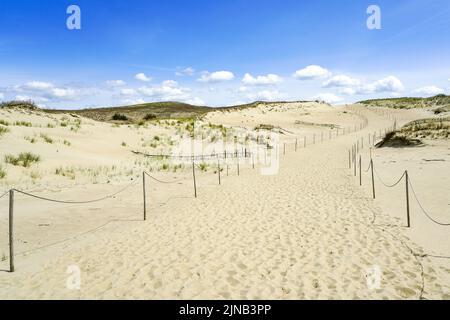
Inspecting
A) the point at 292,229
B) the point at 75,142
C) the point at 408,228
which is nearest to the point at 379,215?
the point at 408,228

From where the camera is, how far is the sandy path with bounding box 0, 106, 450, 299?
19.0 ft

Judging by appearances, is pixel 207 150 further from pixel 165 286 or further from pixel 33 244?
pixel 165 286

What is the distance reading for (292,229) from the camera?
8.95m

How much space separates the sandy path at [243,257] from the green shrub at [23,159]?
8.67 metres

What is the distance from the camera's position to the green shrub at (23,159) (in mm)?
15820

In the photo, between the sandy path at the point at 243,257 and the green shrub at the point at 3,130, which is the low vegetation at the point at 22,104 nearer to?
the green shrub at the point at 3,130

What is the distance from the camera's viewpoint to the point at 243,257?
7.18 m

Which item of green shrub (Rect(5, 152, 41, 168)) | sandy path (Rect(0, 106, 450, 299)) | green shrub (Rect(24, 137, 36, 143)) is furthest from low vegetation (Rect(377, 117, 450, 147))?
green shrub (Rect(24, 137, 36, 143))

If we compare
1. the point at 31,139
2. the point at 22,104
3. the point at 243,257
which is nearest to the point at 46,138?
the point at 31,139

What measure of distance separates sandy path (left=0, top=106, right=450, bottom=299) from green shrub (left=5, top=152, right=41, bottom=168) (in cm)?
867

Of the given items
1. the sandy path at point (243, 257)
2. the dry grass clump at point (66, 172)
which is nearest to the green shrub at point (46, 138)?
the dry grass clump at point (66, 172)

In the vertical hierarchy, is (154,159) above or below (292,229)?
above
